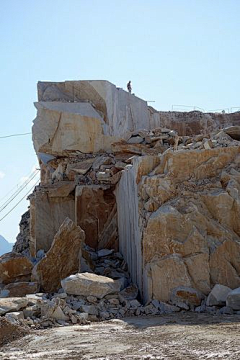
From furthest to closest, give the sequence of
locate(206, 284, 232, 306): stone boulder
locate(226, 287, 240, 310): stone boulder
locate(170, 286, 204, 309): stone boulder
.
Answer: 1. locate(170, 286, 204, 309): stone boulder
2. locate(206, 284, 232, 306): stone boulder
3. locate(226, 287, 240, 310): stone boulder

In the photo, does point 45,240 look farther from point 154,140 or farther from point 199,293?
point 199,293

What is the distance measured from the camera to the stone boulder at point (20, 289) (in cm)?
969

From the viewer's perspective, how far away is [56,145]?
1557 cm

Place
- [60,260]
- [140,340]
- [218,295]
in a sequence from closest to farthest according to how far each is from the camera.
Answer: [140,340]
[218,295]
[60,260]

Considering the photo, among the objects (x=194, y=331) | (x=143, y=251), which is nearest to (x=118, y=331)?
(x=194, y=331)

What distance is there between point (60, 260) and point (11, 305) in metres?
2.76

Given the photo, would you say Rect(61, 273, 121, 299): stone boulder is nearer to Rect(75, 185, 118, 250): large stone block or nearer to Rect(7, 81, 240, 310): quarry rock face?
Rect(7, 81, 240, 310): quarry rock face

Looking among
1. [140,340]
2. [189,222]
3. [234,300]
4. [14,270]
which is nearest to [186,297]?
[234,300]

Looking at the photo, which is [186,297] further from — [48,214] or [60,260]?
[48,214]

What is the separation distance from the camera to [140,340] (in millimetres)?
5840

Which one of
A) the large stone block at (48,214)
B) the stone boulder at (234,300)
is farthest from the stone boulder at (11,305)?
the large stone block at (48,214)

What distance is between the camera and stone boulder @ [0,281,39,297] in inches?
381

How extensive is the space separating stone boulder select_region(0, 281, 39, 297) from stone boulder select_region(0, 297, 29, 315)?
1856 mm

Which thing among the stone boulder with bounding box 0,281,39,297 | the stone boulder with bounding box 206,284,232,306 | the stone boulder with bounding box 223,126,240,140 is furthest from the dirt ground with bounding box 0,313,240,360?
the stone boulder with bounding box 223,126,240,140
